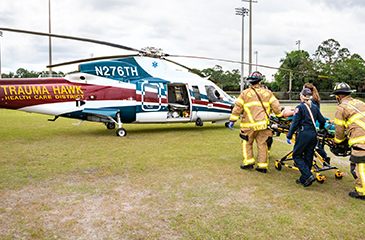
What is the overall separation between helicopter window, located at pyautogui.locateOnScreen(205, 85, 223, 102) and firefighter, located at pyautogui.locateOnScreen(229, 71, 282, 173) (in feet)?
18.3

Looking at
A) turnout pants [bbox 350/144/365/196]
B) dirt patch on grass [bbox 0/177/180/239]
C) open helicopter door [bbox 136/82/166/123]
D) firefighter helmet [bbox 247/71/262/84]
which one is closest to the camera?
dirt patch on grass [bbox 0/177/180/239]

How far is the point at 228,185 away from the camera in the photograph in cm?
497

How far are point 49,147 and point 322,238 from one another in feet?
24.5

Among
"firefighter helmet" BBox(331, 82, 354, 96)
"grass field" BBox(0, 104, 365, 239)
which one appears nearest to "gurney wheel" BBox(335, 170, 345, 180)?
"grass field" BBox(0, 104, 365, 239)

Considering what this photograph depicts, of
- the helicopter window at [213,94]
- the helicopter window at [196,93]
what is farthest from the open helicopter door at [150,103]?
the helicopter window at [213,94]

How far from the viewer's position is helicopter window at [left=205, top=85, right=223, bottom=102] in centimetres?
1162

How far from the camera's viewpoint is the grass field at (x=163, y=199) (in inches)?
131

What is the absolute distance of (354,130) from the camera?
438cm

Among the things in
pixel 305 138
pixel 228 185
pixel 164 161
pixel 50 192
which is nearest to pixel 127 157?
pixel 164 161

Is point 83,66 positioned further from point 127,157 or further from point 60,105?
point 127,157

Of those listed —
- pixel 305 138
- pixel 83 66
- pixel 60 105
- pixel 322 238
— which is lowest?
pixel 322 238

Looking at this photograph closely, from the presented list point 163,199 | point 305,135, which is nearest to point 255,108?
point 305,135

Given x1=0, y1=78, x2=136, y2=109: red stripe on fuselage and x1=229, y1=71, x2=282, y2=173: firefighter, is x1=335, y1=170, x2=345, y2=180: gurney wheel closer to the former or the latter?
x1=229, y1=71, x2=282, y2=173: firefighter

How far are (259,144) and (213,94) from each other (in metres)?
6.11
